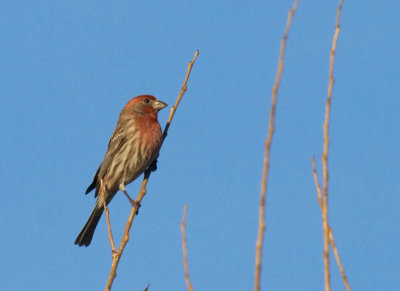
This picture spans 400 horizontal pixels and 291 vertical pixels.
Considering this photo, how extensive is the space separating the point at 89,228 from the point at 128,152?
138 centimetres

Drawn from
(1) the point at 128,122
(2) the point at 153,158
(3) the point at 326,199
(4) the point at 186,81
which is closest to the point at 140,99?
(1) the point at 128,122

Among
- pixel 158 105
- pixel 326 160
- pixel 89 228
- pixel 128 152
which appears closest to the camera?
pixel 326 160

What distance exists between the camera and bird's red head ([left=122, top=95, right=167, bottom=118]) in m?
11.6

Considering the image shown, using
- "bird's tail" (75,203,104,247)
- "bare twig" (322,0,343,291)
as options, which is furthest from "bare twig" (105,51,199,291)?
"bird's tail" (75,203,104,247)

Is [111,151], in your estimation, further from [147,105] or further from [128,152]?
[147,105]

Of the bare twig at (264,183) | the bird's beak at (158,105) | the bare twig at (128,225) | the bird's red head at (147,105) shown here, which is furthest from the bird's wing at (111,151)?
the bare twig at (264,183)

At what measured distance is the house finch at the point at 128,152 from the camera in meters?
10.9

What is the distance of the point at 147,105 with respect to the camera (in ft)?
38.3

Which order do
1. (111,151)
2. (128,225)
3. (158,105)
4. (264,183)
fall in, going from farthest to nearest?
1. (158,105)
2. (111,151)
3. (128,225)
4. (264,183)

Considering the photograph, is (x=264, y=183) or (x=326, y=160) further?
(x=326, y=160)

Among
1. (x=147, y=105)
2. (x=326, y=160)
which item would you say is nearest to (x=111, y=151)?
(x=147, y=105)

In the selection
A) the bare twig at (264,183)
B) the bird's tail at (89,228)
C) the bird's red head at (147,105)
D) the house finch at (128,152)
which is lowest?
the bare twig at (264,183)

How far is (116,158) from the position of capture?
445 inches

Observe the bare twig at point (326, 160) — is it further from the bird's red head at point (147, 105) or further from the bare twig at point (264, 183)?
the bird's red head at point (147, 105)
